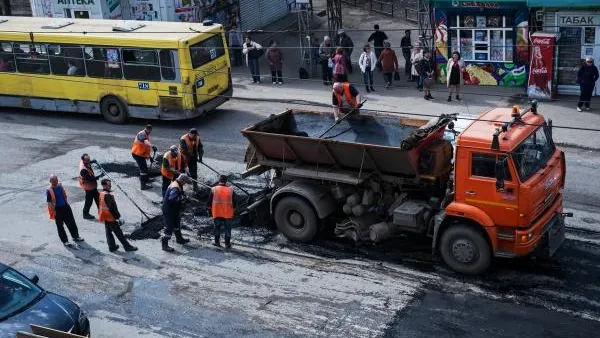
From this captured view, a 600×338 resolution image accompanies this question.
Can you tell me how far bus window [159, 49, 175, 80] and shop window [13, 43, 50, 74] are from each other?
3683 mm

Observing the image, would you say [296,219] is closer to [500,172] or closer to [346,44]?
[500,172]

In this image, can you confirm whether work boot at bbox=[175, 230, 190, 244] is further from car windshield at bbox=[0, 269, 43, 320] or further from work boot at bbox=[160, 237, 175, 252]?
car windshield at bbox=[0, 269, 43, 320]

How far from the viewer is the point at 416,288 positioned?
42.4ft

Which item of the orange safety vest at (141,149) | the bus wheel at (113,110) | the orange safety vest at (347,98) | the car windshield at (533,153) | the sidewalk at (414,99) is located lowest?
the sidewalk at (414,99)

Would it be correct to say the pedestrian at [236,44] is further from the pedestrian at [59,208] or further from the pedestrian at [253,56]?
the pedestrian at [59,208]

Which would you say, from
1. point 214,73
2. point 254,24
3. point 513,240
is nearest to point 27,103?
point 214,73

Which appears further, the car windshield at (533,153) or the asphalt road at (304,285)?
the car windshield at (533,153)

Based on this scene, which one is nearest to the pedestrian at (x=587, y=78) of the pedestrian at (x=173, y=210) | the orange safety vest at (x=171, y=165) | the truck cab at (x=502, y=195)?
the truck cab at (x=502, y=195)

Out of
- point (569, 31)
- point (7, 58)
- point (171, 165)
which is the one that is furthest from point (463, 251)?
point (7, 58)

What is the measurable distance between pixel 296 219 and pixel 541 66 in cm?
A: 1058

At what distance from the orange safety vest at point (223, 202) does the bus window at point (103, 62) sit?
28.3 ft

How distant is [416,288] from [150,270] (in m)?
4.44

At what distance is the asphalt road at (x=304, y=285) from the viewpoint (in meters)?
12.0

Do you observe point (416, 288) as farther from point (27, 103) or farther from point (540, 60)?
point (27, 103)
